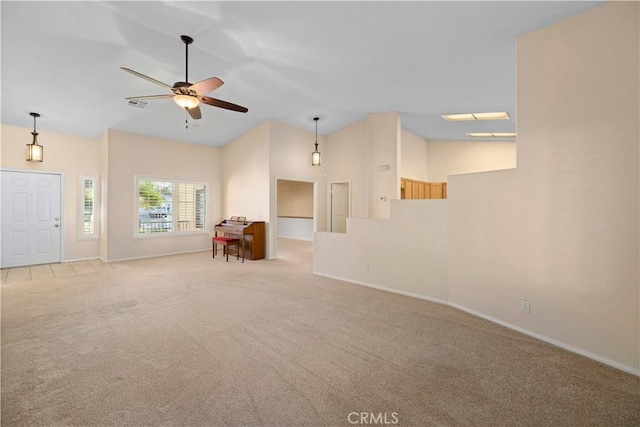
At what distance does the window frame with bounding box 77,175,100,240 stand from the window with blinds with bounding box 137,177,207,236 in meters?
0.98

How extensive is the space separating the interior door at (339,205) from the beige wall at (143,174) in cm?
339

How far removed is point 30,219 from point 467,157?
10.5 m

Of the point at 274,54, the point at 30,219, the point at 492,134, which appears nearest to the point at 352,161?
the point at 492,134

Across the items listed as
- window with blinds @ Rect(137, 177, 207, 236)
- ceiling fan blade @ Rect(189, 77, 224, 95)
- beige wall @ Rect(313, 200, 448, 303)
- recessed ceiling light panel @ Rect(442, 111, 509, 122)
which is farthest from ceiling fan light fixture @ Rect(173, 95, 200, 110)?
window with blinds @ Rect(137, 177, 207, 236)

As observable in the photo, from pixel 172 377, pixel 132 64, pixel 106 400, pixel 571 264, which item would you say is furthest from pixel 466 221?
pixel 132 64

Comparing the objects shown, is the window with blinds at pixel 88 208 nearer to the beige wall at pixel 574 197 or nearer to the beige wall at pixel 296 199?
the beige wall at pixel 296 199

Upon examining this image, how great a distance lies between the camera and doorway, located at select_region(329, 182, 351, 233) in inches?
312

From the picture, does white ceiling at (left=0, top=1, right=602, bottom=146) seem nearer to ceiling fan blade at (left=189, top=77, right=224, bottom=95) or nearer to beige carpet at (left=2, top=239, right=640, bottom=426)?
ceiling fan blade at (left=189, top=77, right=224, bottom=95)

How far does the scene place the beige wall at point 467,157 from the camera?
770 centimetres

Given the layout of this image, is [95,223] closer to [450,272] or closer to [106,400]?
[106,400]

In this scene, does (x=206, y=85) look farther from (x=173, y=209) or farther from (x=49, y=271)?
(x=49, y=271)

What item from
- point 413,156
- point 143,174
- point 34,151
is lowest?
point 143,174

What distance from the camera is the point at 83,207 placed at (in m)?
6.80

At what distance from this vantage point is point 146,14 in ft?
9.68
